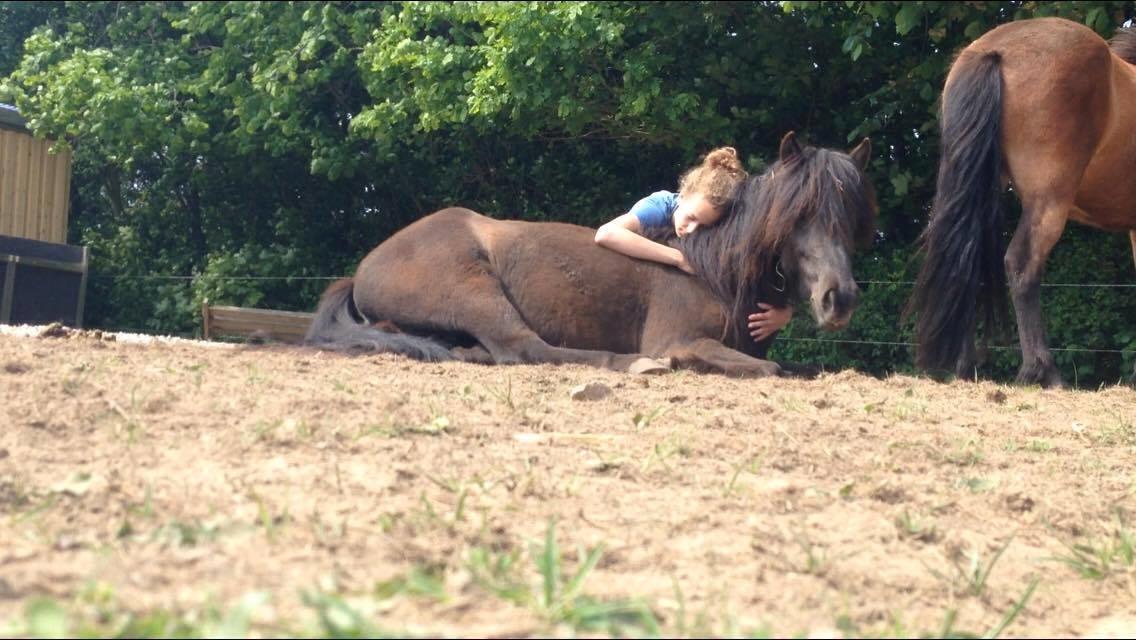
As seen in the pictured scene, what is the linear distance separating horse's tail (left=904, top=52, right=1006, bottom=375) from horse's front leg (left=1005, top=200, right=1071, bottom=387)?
0.11 metres

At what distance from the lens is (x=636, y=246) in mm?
6488

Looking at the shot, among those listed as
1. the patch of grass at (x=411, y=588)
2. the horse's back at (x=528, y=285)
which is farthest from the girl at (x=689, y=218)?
the patch of grass at (x=411, y=588)

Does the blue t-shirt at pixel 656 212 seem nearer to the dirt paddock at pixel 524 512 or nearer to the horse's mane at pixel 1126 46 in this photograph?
the dirt paddock at pixel 524 512

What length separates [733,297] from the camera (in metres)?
6.27

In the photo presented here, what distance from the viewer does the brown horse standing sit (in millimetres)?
6535

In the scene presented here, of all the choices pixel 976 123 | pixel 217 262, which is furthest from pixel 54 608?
pixel 217 262

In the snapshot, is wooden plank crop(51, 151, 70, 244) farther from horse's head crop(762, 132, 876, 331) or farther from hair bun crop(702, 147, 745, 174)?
horse's head crop(762, 132, 876, 331)

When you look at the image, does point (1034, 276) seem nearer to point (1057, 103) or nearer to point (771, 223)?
point (1057, 103)

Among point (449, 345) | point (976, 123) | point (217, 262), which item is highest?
point (976, 123)

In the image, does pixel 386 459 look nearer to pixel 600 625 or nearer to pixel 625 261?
pixel 600 625

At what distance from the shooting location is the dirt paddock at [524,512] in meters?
2.13

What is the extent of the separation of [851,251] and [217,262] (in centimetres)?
898

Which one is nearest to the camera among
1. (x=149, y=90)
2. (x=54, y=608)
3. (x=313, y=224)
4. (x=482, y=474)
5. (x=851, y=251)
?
(x=54, y=608)

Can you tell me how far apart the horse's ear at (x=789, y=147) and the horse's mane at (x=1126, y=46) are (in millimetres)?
2749
